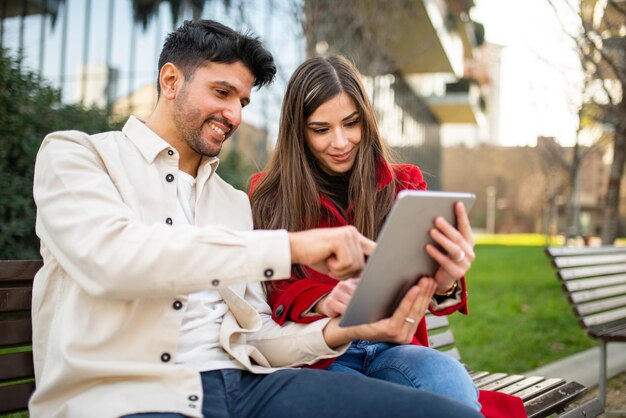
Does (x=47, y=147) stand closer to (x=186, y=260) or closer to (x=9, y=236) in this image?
(x=186, y=260)

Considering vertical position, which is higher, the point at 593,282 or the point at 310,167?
the point at 310,167

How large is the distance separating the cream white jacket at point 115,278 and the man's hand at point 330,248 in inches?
2.0

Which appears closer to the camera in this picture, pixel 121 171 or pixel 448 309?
pixel 121 171

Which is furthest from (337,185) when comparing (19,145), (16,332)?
(19,145)

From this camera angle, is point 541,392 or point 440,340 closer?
point 541,392

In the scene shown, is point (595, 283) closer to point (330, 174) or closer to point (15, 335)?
point (330, 174)

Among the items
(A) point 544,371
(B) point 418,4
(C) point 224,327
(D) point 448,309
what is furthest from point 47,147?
(B) point 418,4

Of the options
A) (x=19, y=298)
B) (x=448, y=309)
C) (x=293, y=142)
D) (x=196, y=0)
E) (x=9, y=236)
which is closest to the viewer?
(x=19, y=298)

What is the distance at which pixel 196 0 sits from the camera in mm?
11633

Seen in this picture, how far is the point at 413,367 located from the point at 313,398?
0.53 m

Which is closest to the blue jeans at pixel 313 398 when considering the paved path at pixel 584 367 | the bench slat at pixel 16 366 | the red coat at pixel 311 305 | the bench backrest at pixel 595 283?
the red coat at pixel 311 305

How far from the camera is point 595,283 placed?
15.5ft

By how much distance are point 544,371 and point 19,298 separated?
4.13 m

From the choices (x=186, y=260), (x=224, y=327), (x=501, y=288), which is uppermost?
(x=186, y=260)
